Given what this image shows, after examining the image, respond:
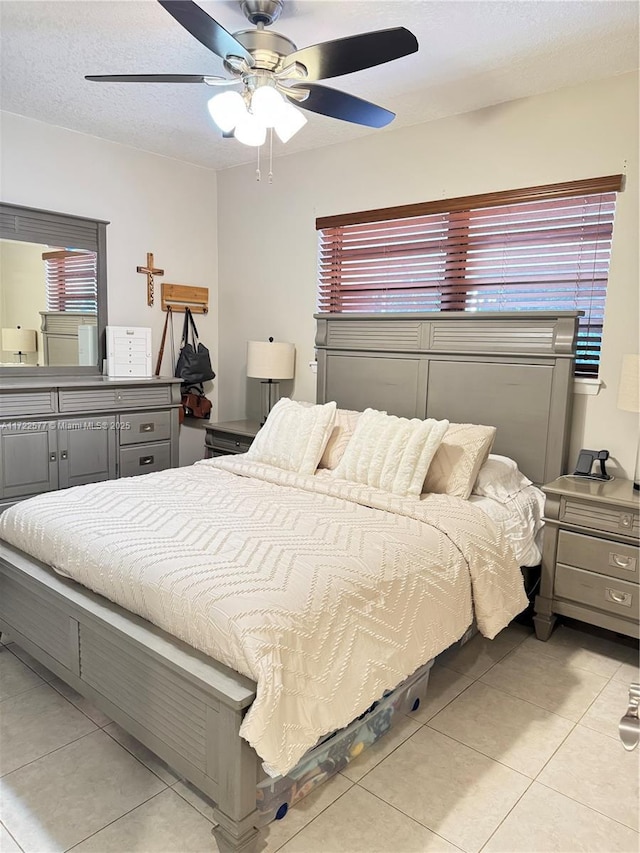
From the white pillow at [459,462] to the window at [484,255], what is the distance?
744 mm

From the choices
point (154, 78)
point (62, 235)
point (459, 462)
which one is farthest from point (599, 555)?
point (62, 235)

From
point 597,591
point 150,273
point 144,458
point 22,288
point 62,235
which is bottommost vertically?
point 597,591

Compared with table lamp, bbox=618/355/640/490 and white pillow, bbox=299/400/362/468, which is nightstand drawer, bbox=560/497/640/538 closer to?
table lamp, bbox=618/355/640/490

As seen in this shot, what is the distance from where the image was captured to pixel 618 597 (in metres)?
2.51

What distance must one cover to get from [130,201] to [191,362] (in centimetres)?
123

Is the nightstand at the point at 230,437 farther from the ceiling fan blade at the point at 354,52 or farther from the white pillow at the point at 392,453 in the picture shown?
the ceiling fan blade at the point at 354,52

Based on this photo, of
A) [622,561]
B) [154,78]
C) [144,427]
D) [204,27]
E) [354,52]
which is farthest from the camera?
[144,427]

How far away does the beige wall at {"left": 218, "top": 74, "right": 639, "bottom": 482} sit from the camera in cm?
287

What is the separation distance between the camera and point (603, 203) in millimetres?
2934

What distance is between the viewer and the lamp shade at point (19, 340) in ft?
11.9

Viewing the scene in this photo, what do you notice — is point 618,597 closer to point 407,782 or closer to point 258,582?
point 407,782

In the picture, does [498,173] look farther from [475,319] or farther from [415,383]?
[415,383]

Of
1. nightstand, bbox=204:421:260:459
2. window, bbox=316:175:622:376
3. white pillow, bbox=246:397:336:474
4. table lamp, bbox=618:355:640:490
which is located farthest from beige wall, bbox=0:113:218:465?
table lamp, bbox=618:355:640:490

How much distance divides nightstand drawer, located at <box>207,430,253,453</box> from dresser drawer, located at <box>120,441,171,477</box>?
311 millimetres
